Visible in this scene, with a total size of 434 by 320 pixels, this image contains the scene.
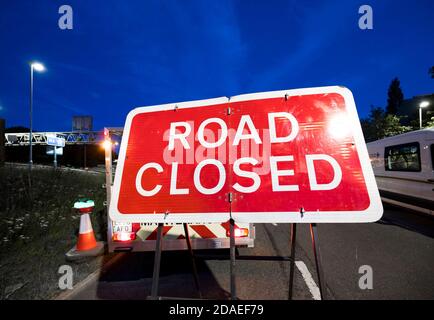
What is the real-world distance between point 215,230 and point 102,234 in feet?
10.5

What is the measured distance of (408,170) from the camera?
7602 mm

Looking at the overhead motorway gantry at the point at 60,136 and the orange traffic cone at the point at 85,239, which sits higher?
the overhead motorway gantry at the point at 60,136

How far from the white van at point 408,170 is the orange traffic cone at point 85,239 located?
27.1 ft

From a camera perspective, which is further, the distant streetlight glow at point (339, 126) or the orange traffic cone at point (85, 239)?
the orange traffic cone at point (85, 239)

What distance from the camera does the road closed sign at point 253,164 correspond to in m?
1.74

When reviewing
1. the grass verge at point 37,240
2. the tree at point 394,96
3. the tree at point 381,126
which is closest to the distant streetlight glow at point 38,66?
the grass verge at point 37,240

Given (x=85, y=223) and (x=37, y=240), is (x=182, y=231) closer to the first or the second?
(x=85, y=223)

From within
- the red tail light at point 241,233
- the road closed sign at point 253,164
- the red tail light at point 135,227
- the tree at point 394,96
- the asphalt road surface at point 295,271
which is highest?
the tree at point 394,96

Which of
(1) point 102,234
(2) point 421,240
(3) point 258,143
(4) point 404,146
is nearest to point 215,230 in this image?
(3) point 258,143

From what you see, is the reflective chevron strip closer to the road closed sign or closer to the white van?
the road closed sign

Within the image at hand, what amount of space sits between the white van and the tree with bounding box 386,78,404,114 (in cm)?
5750

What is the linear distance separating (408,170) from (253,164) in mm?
8191

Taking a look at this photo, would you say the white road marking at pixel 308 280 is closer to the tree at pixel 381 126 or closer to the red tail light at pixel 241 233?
the red tail light at pixel 241 233

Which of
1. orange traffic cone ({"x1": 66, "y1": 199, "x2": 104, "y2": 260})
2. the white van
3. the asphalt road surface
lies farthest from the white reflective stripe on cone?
the white van
